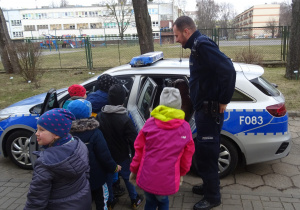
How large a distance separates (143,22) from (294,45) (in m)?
5.53

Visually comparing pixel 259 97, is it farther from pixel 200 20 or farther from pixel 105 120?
pixel 200 20

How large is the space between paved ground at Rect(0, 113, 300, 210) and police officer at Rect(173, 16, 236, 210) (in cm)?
33

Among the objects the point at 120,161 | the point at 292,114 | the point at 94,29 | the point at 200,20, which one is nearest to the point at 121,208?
the point at 120,161

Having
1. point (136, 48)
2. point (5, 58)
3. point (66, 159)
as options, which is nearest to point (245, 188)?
point (66, 159)

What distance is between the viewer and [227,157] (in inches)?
144

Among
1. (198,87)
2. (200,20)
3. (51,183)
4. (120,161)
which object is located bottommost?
(120,161)

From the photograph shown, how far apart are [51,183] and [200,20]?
6333 cm

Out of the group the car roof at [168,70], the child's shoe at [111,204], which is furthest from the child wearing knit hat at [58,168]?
the car roof at [168,70]

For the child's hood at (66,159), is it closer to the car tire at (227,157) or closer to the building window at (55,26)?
the car tire at (227,157)

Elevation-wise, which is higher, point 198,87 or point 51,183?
point 198,87

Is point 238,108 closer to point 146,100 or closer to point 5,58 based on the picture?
point 146,100

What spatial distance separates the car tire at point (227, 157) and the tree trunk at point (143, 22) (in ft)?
17.0

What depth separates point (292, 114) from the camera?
6328 mm

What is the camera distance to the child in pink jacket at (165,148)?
2.34 m
